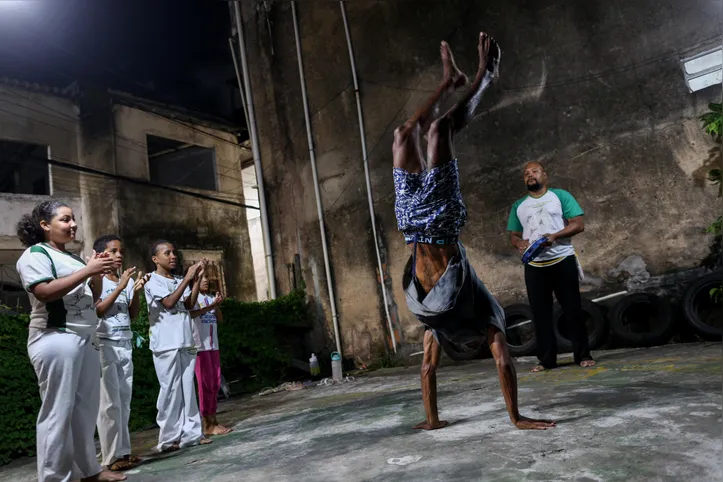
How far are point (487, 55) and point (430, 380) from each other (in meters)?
1.82

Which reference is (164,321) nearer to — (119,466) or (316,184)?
(119,466)

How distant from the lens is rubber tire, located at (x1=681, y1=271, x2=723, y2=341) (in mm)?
5789

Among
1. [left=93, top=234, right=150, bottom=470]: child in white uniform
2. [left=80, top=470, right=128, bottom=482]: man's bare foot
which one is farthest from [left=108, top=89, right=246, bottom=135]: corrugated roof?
[left=80, top=470, right=128, bottom=482]: man's bare foot

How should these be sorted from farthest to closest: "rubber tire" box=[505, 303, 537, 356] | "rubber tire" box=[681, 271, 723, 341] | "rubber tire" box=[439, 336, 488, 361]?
"rubber tire" box=[439, 336, 488, 361] < "rubber tire" box=[505, 303, 537, 356] < "rubber tire" box=[681, 271, 723, 341]

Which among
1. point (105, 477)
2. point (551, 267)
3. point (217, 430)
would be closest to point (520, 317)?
point (551, 267)

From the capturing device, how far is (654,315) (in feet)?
21.4

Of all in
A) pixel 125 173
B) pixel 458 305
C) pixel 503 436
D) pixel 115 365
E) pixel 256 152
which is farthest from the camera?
pixel 125 173

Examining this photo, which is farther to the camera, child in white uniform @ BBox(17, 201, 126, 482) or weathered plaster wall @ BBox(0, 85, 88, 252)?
weathered plaster wall @ BBox(0, 85, 88, 252)

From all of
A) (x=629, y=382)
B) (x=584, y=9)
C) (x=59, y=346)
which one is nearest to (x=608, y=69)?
(x=584, y=9)

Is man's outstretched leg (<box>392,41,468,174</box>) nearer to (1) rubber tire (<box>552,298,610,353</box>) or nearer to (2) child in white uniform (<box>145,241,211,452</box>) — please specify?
(2) child in white uniform (<box>145,241,211,452</box>)

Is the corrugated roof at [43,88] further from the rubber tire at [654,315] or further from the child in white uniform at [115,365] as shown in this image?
the rubber tire at [654,315]

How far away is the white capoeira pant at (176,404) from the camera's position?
402cm

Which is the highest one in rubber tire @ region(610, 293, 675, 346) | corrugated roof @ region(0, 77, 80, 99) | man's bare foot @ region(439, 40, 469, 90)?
corrugated roof @ region(0, 77, 80, 99)

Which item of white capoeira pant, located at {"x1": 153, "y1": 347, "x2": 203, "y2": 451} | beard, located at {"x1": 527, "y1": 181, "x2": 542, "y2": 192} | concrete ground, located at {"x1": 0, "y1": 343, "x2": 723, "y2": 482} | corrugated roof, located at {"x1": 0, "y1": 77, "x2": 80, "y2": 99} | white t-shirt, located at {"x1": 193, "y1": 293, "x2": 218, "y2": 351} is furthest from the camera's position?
corrugated roof, located at {"x1": 0, "y1": 77, "x2": 80, "y2": 99}
